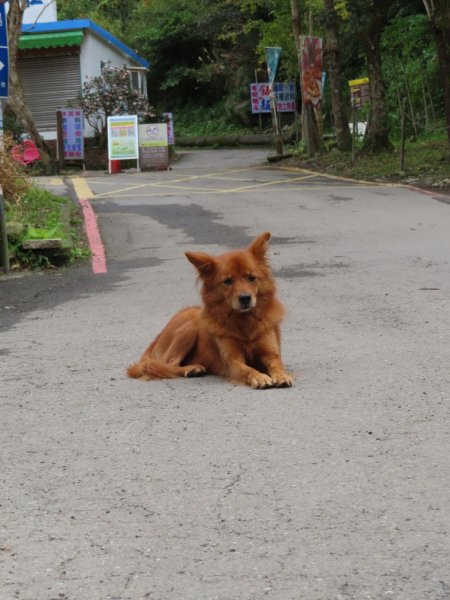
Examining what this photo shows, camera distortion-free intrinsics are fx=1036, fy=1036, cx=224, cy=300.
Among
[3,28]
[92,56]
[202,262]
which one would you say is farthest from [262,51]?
[202,262]

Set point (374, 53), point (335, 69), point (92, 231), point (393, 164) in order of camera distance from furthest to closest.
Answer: point (335, 69), point (374, 53), point (393, 164), point (92, 231)

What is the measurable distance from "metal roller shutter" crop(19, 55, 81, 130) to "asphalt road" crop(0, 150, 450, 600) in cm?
2580

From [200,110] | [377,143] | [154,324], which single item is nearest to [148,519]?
[154,324]

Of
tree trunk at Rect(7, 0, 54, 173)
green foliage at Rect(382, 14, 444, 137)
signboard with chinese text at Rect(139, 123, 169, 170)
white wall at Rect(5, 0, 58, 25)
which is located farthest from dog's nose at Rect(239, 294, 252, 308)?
white wall at Rect(5, 0, 58, 25)

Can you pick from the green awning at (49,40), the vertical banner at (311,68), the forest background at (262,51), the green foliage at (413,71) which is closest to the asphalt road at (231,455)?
the forest background at (262,51)

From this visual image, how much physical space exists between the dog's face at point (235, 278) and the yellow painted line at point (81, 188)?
15704mm

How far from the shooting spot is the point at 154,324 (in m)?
9.85

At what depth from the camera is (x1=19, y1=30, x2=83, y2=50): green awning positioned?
35062mm

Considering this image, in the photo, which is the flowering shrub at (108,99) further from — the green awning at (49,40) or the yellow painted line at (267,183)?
the yellow painted line at (267,183)

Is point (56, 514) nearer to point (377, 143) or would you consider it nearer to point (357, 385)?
point (357, 385)

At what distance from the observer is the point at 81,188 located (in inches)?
976

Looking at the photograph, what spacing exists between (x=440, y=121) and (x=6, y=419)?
30.2 metres

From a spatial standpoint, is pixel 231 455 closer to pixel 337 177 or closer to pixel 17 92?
pixel 337 177

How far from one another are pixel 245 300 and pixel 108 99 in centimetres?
2936
